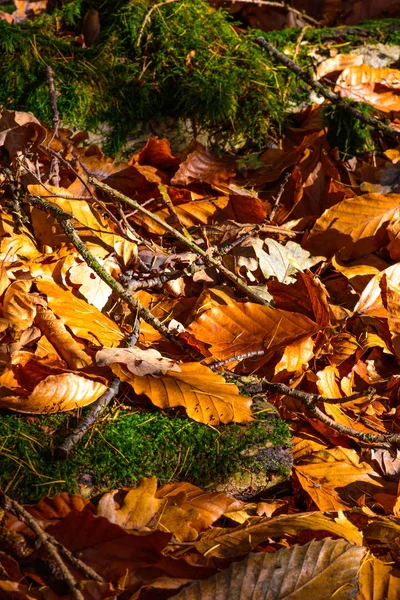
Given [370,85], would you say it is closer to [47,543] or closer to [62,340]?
[62,340]

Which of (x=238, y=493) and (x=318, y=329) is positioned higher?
(x=318, y=329)

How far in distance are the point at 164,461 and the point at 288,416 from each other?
0.55 metres

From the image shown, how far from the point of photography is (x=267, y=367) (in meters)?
2.41

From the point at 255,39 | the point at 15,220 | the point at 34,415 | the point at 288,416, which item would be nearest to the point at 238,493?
the point at 288,416

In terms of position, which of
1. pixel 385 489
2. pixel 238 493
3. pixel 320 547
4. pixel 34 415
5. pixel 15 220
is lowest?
pixel 385 489

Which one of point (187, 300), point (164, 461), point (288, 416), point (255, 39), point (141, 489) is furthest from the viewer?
point (255, 39)

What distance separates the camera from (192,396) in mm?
2049

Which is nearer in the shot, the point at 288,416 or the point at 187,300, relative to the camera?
the point at 288,416

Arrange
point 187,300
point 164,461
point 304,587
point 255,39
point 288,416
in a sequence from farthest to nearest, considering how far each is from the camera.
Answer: point 255,39, point 187,300, point 288,416, point 164,461, point 304,587

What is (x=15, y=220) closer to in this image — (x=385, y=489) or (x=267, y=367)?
(x=267, y=367)

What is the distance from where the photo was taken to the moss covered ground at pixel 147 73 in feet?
10.8

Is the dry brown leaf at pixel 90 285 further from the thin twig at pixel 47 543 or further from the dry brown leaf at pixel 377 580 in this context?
the dry brown leaf at pixel 377 580

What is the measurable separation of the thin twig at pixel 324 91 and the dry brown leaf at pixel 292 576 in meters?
2.38

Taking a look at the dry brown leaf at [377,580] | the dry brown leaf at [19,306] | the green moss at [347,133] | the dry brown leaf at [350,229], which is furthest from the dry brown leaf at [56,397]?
the green moss at [347,133]
